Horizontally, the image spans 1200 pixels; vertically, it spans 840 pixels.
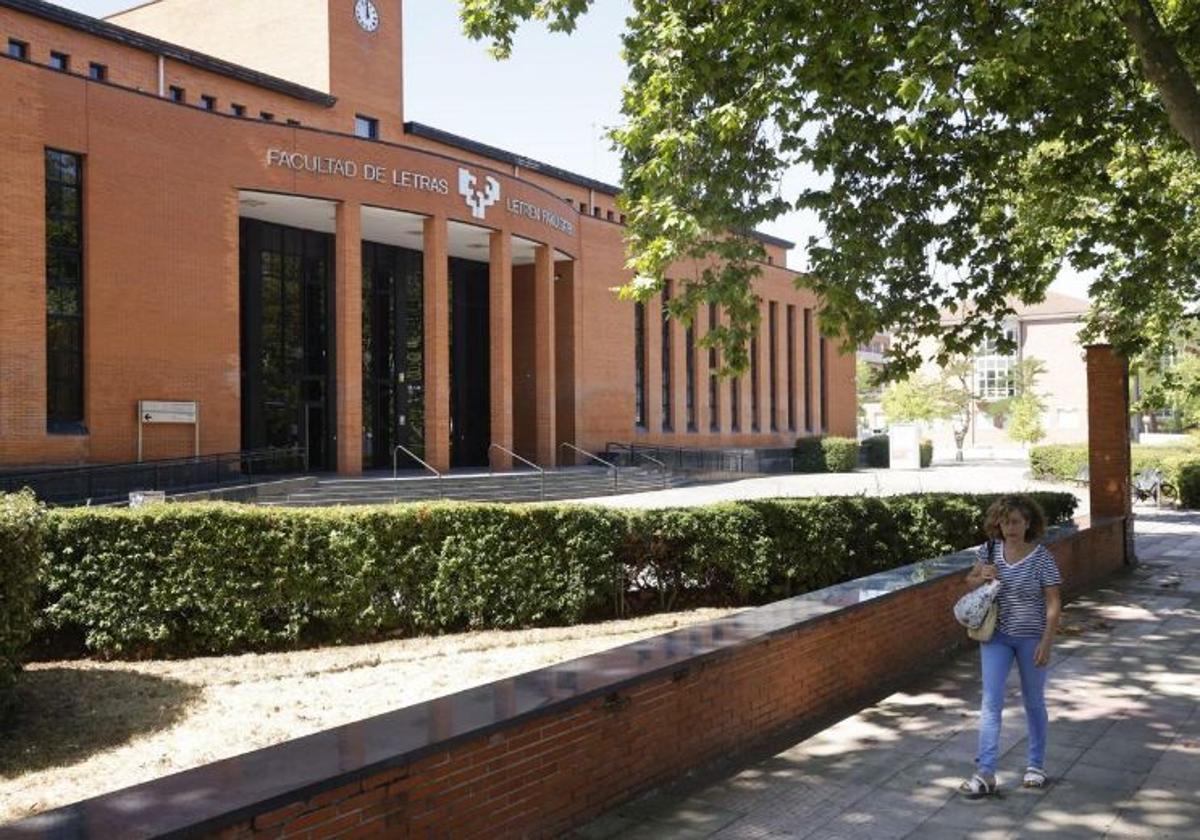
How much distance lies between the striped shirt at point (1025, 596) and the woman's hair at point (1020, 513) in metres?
0.20

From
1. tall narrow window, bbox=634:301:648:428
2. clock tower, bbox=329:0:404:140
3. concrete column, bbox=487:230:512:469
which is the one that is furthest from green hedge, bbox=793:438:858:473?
clock tower, bbox=329:0:404:140

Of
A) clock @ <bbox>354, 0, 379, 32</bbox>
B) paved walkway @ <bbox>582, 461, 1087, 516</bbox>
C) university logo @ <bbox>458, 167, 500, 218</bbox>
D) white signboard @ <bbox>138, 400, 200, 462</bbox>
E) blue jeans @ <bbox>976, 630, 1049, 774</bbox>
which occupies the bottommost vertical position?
paved walkway @ <bbox>582, 461, 1087, 516</bbox>

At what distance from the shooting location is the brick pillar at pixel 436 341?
90.9 feet

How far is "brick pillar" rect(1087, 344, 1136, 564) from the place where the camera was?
14.0 metres

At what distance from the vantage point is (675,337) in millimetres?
42312

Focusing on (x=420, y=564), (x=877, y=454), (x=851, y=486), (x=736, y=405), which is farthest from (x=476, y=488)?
(x=877, y=454)

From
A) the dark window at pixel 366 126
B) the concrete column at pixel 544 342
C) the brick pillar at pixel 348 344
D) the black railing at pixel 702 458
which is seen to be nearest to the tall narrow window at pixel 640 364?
the black railing at pixel 702 458

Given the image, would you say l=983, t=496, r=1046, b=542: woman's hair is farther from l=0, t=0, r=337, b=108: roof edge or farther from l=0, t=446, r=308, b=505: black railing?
l=0, t=0, r=337, b=108: roof edge

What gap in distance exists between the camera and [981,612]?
5051 mm

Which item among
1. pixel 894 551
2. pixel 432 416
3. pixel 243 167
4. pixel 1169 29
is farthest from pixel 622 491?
pixel 1169 29

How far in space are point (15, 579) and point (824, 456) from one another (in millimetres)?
43833

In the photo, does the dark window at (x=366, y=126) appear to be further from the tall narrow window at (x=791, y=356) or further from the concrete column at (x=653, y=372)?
the tall narrow window at (x=791, y=356)

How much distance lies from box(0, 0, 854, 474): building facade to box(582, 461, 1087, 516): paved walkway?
194 inches

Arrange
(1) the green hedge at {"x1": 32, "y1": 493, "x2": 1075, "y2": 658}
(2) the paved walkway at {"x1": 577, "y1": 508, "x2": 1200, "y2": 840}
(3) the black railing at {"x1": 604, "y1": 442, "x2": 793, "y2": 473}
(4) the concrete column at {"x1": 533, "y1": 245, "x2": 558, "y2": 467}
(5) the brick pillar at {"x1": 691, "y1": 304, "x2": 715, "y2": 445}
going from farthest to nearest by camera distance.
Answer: (5) the brick pillar at {"x1": 691, "y1": 304, "x2": 715, "y2": 445}
(3) the black railing at {"x1": 604, "y1": 442, "x2": 793, "y2": 473}
(4) the concrete column at {"x1": 533, "y1": 245, "x2": 558, "y2": 467}
(1) the green hedge at {"x1": 32, "y1": 493, "x2": 1075, "y2": 658}
(2) the paved walkway at {"x1": 577, "y1": 508, "x2": 1200, "y2": 840}
